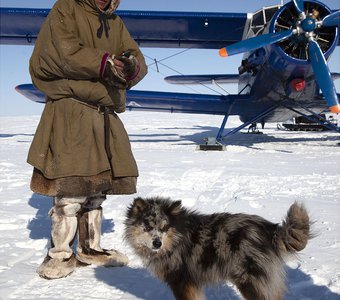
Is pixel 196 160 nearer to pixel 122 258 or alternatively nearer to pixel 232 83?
pixel 122 258

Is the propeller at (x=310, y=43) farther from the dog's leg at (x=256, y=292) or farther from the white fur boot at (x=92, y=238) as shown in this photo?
the dog's leg at (x=256, y=292)

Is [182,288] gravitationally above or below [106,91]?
below

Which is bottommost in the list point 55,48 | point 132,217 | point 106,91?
point 132,217

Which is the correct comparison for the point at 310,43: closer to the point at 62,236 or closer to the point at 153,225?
the point at 153,225

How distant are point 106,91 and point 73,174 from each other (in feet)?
2.26

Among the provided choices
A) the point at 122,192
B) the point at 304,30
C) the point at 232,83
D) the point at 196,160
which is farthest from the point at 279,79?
the point at 122,192

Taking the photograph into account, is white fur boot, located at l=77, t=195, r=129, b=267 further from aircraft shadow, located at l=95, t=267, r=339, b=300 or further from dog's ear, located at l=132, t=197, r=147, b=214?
dog's ear, located at l=132, t=197, r=147, b=214

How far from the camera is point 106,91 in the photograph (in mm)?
2773

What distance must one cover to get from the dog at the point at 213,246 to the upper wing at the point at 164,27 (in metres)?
11.3

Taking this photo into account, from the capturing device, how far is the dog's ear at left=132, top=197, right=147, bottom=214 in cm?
257

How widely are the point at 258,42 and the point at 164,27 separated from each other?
5072 millimetres

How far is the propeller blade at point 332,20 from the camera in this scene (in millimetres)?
8906

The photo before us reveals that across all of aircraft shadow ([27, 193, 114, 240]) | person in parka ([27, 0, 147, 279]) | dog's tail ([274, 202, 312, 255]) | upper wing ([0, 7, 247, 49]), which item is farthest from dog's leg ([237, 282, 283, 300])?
upper wing ([0, 7, 247, 49])

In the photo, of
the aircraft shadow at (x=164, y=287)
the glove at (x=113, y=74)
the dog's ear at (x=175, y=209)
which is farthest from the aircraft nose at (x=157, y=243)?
the glove at (x=113, y=74)
